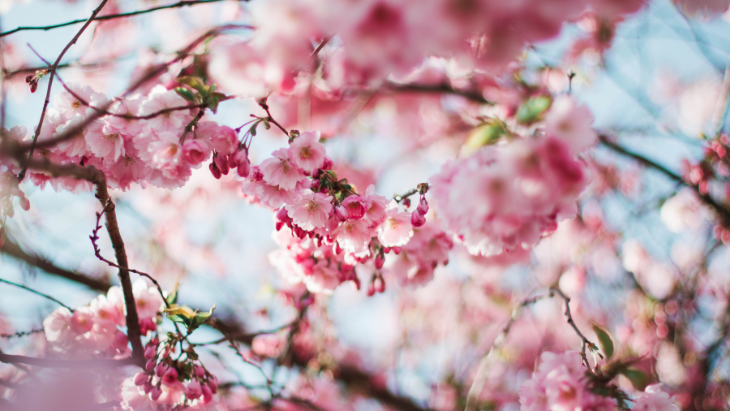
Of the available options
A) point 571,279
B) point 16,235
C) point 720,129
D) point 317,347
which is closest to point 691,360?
point 571,279

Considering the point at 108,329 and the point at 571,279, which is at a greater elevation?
the point at 571,279

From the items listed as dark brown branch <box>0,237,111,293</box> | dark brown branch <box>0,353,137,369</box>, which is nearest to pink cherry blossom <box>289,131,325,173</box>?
dark brown branch <box>0,353,137,369</box>

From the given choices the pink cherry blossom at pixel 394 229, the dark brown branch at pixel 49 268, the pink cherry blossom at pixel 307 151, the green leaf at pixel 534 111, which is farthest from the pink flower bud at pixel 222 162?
the dark brown branch at pixel 49 268

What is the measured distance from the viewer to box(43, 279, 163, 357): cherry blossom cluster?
133 centimetres

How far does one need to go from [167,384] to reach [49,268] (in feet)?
4.97

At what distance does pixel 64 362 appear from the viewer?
3.94 ft

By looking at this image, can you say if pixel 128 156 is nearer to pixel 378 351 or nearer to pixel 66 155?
pixel 66 155

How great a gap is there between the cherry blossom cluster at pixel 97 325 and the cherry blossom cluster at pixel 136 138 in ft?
1.53

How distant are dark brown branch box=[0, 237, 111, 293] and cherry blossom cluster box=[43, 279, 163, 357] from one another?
2.15 ft

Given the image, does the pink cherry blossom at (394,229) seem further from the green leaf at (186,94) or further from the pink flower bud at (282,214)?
the green leaf at (186,94)

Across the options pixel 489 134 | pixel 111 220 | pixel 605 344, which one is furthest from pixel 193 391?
pixel 605 344

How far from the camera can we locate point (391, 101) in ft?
12.6

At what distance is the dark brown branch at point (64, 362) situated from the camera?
3.71 feet

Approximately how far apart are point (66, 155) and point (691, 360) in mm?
3513
